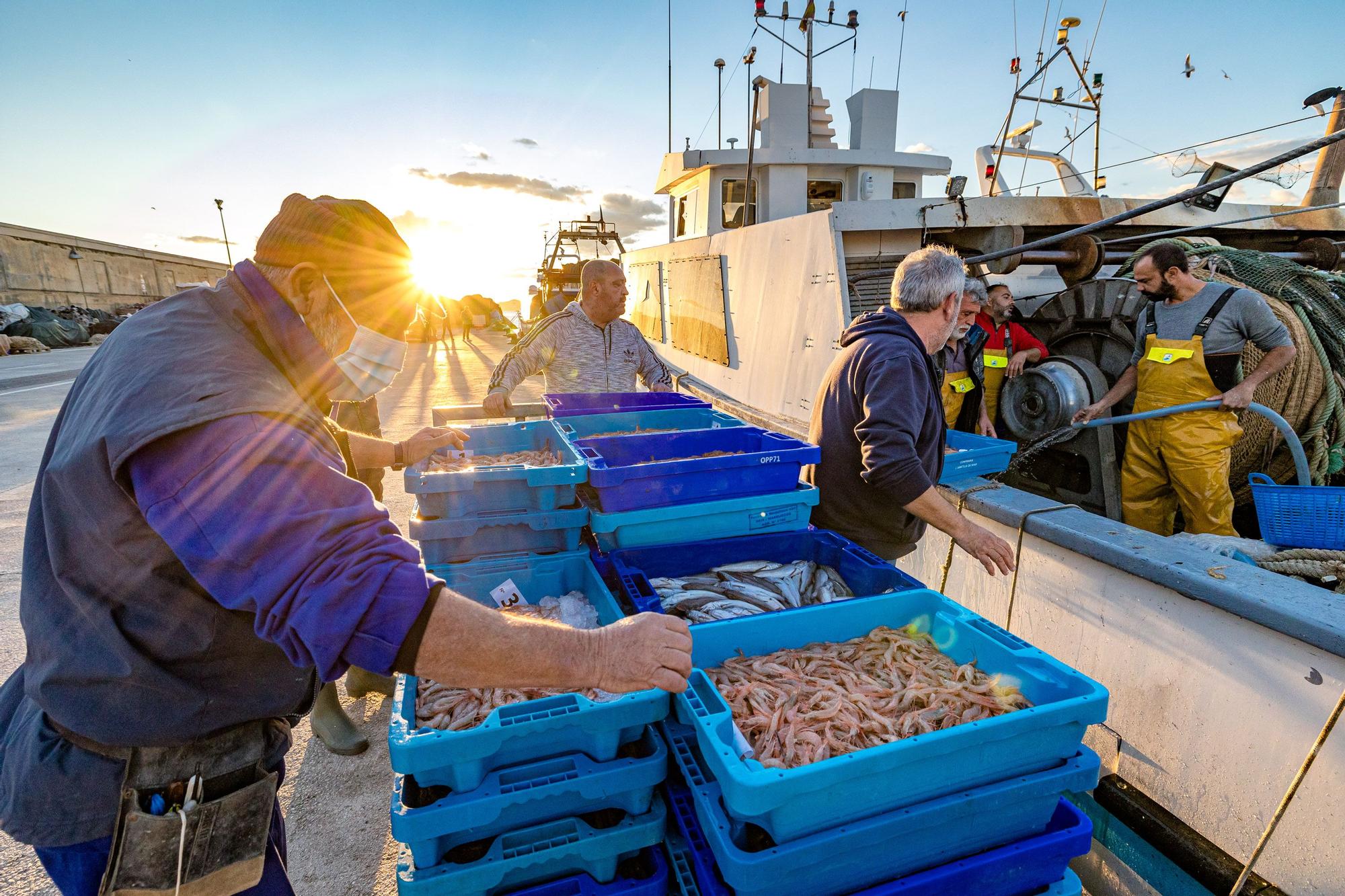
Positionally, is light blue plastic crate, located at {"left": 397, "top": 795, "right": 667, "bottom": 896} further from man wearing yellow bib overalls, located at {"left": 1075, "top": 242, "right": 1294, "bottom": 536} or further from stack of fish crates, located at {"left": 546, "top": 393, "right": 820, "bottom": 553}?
man wearing yellow bib overalls, located at {"left": 1075, "top": 242, "right": 1294, "bottom": 536}

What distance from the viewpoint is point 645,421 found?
4230 millimetres

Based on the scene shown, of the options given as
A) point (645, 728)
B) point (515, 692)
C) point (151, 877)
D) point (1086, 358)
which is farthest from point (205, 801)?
point (1086, 358)

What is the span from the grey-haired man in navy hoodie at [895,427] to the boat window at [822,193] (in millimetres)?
7864

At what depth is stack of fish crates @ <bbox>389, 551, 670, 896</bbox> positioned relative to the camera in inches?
56.6

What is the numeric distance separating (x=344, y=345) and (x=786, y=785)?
4.98ft

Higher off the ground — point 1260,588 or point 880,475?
point 880,475

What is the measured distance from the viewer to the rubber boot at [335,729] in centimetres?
342

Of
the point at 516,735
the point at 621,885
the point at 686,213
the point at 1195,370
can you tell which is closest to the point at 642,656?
the point at 516,735

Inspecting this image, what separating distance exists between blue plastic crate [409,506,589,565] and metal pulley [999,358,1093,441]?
430cm

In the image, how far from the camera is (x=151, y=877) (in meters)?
1.36

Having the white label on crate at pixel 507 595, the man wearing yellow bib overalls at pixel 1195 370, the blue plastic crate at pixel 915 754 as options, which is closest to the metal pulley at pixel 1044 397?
the man wearing yellow bib overalls at pixel 1195 370

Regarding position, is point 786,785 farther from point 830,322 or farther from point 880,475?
point 830,322

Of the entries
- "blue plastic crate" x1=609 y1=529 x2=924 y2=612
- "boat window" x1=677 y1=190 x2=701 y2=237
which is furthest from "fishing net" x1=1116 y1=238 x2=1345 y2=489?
"boat window" x1=677 y1=190 x2=701 y2=237

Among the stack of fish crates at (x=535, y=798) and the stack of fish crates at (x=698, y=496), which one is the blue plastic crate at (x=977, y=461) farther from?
the stack of fish crates at (x=535, y=798)
